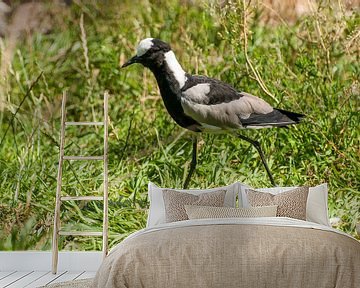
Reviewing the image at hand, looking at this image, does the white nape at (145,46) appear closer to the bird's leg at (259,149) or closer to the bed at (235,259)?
the bird's leg at (259,149)

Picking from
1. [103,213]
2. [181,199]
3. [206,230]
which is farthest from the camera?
[103,213]

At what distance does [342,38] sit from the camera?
226 inches

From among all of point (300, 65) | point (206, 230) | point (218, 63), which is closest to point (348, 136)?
point (300, 65)

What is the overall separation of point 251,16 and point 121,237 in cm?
182

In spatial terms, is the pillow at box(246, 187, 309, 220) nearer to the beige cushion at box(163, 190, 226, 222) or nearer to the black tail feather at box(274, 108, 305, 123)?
the beige cushion at box(163, 190, 226, 222)

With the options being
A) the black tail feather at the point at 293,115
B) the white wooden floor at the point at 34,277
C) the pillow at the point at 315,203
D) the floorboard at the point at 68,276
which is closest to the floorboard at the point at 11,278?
the white wooden floor at the point at 34,277

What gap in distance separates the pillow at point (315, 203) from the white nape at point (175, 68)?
34.5 inches

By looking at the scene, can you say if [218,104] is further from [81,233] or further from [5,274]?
[5,274]

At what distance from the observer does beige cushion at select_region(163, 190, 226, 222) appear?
190 inches

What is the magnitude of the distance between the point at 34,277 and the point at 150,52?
5.71 feet

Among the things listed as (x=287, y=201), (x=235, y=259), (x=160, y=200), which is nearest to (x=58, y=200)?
(x=160, y=200)

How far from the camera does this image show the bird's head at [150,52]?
5.59 meters

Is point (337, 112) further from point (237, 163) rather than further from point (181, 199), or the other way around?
point (181, 199)

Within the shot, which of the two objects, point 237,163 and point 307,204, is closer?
point 307,204
